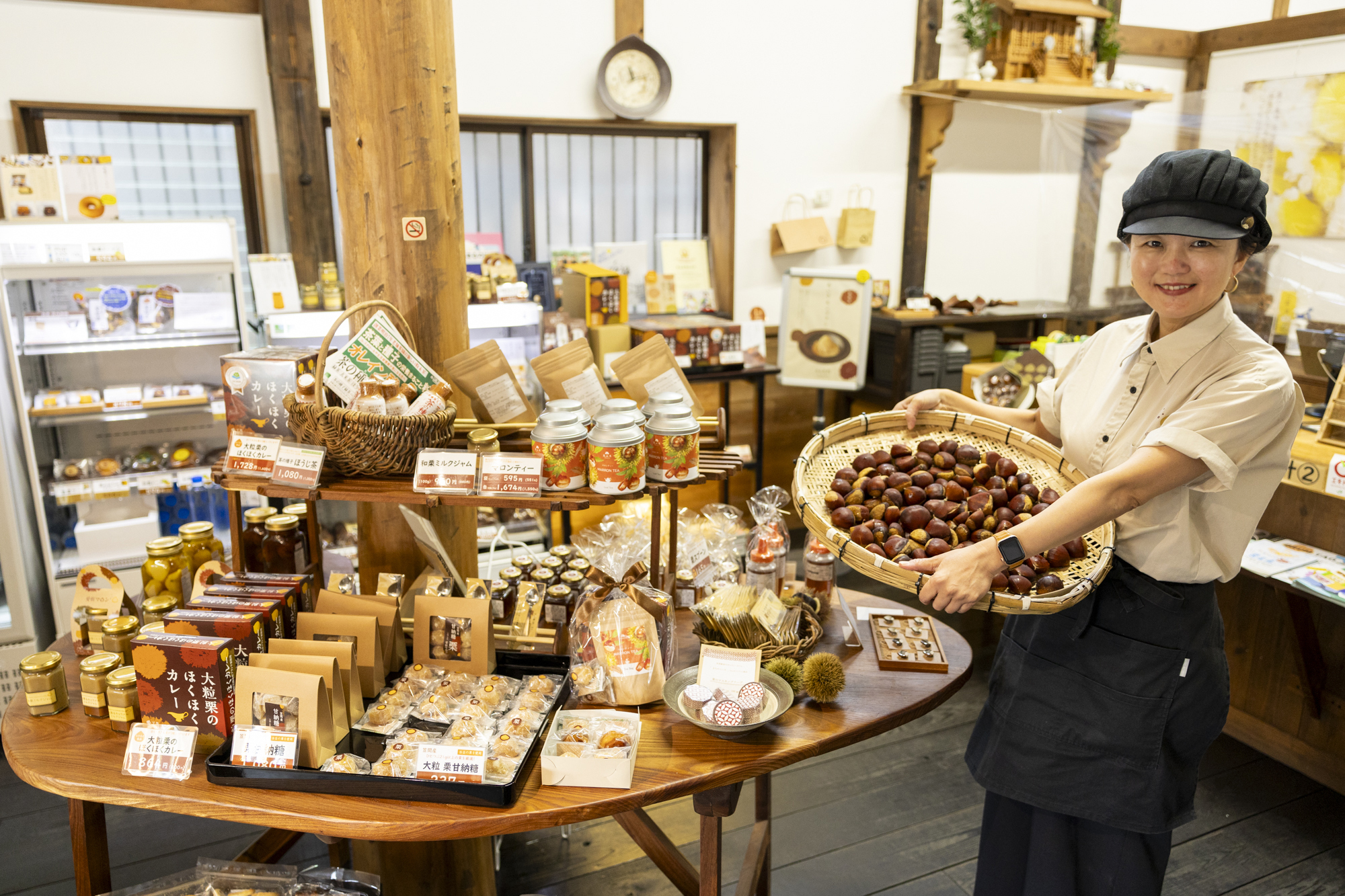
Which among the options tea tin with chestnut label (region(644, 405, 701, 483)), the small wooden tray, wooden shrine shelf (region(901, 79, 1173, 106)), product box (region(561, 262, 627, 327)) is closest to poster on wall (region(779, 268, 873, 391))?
product box (region(561, 262, 627, 327))

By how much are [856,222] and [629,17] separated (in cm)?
164

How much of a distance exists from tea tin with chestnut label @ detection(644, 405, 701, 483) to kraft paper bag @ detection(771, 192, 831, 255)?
3.38m

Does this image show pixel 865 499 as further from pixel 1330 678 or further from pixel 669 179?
pixel 669 179

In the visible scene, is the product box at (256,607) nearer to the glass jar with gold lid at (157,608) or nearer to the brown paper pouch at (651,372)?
the glass jar with gold lid at (157,608)

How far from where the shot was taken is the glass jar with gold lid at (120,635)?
1645 mm

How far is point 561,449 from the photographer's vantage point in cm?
162

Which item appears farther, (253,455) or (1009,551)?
(253,455)

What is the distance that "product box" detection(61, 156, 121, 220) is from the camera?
323 centimetres

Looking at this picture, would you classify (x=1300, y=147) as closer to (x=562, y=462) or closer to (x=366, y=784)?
(x=562, y=462)

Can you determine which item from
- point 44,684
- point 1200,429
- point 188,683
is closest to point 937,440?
point 1200,429

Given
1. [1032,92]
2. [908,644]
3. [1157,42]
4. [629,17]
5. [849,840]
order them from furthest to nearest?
[1157,42]
[1032,92]
[629,17]
[849,840]
[908,644]

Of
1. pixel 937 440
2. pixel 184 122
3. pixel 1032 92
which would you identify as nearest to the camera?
pixel 937 440

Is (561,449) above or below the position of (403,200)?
below

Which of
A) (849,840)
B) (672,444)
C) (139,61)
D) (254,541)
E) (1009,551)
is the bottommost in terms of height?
(849,840)
